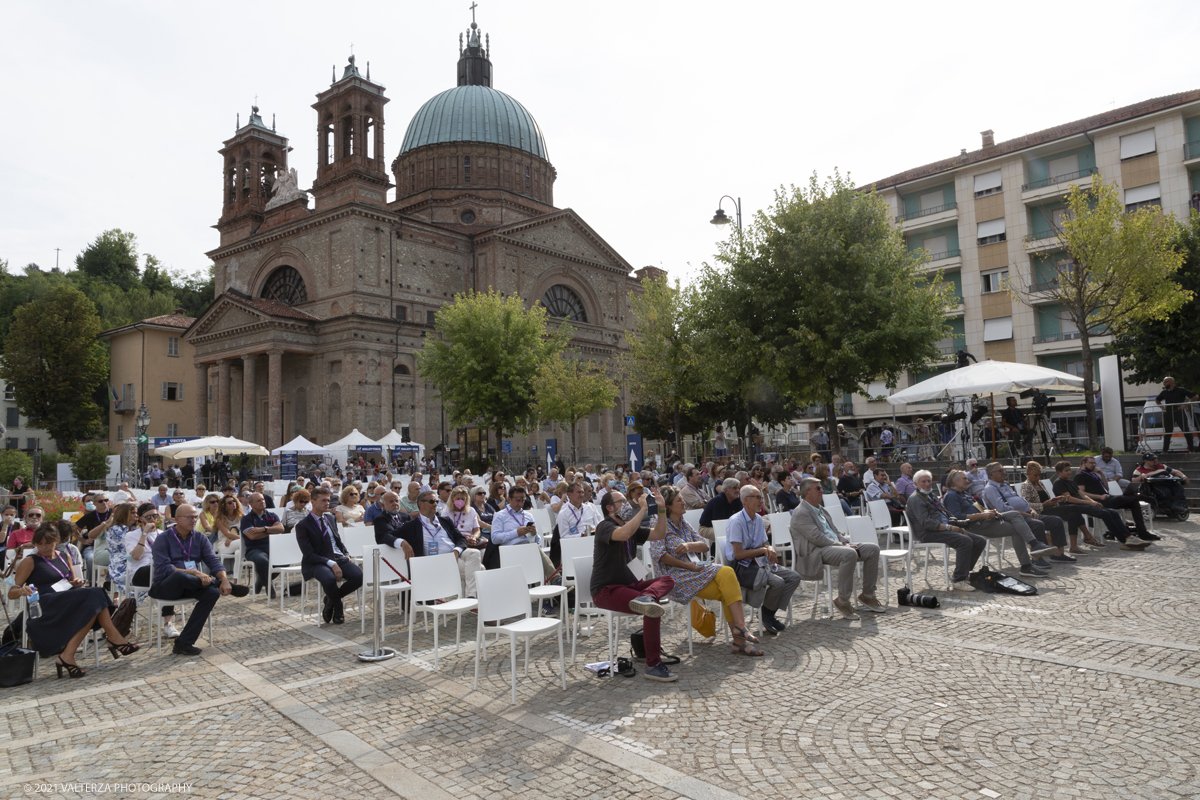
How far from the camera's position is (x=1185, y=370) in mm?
23094

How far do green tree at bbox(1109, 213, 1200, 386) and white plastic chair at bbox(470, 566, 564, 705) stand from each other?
23830 millimetres

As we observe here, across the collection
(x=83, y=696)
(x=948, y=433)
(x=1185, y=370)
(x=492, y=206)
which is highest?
(x=492, y=206)

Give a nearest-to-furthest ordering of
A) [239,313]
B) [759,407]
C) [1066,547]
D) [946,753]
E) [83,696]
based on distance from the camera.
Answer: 1. [946,753]
2. [83,696]
3. [1066,547]
4. [759,407]
5. [239,313]

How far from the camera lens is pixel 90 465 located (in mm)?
33656

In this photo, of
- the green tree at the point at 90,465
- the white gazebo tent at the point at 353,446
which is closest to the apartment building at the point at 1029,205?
the white gazebo tent at the point at 353,446

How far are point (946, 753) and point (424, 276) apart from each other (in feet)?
140

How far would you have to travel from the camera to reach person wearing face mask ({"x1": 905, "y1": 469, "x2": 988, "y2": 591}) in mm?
8961

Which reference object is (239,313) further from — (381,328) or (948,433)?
(948,433)

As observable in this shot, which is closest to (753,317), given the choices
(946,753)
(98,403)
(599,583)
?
(599,583)

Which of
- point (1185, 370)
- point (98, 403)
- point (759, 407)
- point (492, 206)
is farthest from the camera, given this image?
point (98, 403)

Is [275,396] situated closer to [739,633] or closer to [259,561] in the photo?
[259,561]

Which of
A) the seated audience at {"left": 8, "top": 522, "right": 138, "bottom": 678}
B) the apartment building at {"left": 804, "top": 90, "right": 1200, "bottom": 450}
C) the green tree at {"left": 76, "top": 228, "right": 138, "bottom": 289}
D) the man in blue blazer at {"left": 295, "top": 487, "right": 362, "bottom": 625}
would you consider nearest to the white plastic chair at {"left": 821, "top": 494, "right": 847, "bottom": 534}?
the man in blue blazer at {"left": 295, "top": 487, "right": 362, "bottom": 625}

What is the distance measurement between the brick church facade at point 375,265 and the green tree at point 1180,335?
3059 centimetres

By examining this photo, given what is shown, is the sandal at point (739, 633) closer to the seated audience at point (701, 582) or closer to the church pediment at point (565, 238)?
the seated audience at point (701, 582)
